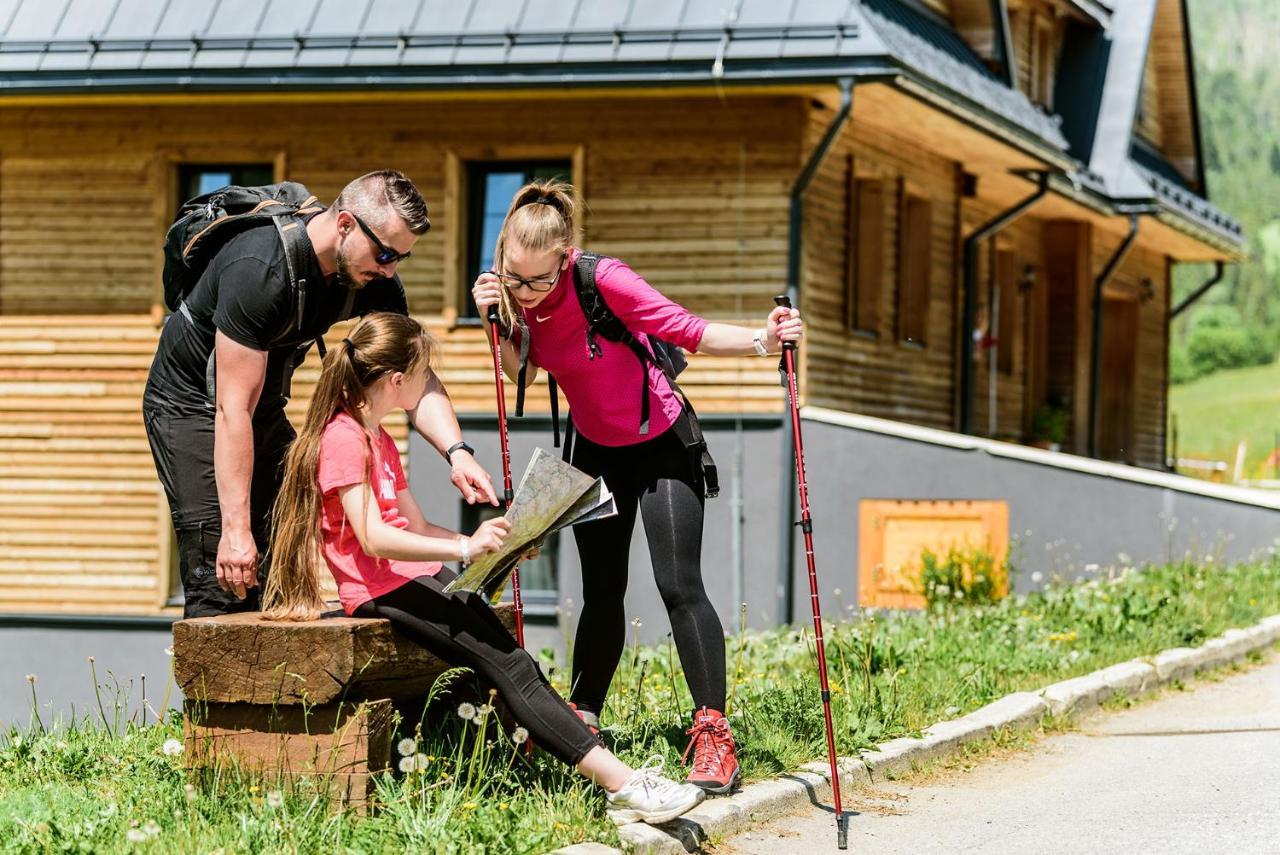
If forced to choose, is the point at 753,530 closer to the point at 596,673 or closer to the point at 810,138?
the point at 810,138

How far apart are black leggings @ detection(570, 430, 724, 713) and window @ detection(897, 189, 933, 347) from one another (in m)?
13.4

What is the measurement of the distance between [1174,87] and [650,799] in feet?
82.5

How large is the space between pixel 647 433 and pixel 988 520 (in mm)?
10207

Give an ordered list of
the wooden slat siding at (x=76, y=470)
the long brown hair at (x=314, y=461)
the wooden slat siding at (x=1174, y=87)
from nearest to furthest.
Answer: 1. the long brown hair at (x=314, y=461)
2. the wooden slat siding at (x=76, y=470)
3. the wooden slat siding at (x=1174, y=87)

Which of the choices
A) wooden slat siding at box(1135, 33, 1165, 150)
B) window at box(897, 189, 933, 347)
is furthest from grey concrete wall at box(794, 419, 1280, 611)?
wooden slat siding at box(1135, 33, 1165, 150)

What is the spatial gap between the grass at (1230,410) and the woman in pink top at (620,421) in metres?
60.7

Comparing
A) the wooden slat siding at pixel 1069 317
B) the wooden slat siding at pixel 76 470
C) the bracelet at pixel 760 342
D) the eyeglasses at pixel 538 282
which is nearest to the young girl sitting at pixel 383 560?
the eyeglasses at pixel 538 282

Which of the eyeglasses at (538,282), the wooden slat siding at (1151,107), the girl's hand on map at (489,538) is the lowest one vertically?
the girl's hand on map at (489,538)

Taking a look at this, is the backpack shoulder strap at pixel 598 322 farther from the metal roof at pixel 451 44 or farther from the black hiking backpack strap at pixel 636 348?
the metal roof at pixel 451 44

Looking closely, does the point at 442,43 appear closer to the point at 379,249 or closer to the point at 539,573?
the point at 539,573

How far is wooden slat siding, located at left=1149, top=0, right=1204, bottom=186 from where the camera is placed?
27312mm

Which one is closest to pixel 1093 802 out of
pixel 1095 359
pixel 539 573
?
pixel 539 573

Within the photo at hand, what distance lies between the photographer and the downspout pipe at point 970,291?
20.4 meters

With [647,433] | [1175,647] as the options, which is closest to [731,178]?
[1175,647]
